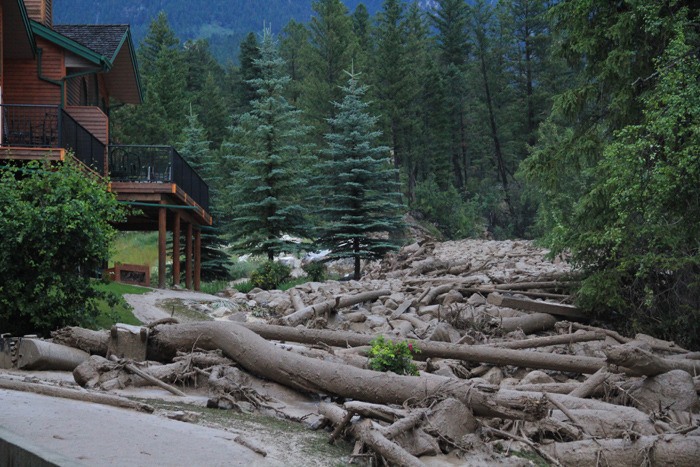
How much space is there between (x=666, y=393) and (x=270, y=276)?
66.8 feet

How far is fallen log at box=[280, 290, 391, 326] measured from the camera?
16.2 m

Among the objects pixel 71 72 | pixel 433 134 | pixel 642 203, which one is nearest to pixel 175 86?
pixel 433 134

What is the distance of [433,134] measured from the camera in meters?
66.1

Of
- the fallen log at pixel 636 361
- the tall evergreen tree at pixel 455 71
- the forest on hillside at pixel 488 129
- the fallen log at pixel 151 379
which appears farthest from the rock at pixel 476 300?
the tall evergreen tree at pixel 455 71

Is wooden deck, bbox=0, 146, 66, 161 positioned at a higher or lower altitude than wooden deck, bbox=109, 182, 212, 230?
higher

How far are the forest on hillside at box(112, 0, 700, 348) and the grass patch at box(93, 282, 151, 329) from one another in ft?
28.1

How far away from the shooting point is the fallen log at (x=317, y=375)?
846cm

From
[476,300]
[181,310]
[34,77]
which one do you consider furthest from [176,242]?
[476,300]

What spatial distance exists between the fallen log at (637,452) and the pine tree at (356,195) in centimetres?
2405

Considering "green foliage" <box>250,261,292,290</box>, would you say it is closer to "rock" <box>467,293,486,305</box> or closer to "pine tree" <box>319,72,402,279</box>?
"pine tree" <box>319,72,402,279</box>

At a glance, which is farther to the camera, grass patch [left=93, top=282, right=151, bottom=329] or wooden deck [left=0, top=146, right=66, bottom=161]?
wooden deck [left=0, top=146, right=66, bottom=161]

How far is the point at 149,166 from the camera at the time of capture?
79.3 ft

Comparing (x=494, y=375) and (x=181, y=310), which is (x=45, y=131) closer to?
(x=181, y=310)

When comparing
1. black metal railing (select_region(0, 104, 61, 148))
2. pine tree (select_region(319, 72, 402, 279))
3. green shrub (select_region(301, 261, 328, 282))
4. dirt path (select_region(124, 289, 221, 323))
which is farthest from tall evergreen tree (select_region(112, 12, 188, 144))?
black metal railing (select_region(0, 104, 61, 148))
